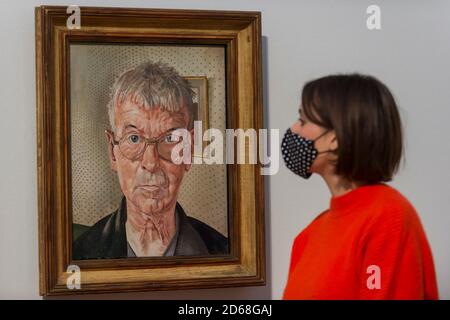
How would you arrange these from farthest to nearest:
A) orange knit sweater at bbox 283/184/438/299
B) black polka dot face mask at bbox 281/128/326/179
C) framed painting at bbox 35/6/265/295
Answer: framed painting at bbox 35/6/265/295 → black polka dot face mask at bbox 281/128/326/179 → orange knit sweater at bbox 283/184/438/299

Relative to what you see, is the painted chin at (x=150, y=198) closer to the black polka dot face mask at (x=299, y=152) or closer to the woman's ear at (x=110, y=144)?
the woman's ear at (x=110, y=144)

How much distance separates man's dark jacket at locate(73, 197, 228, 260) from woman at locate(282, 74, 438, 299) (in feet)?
1.82

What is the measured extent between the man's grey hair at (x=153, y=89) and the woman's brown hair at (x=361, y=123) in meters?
0.61

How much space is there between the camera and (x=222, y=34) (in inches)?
66.5

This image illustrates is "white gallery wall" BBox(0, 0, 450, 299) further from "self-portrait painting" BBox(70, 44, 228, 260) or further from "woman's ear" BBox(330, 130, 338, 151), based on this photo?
"woman's ear" BBox(330, 130, 338, 151)

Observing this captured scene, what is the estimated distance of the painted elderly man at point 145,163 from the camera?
5.42 feet

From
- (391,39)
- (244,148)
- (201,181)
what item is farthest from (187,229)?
(391,39)

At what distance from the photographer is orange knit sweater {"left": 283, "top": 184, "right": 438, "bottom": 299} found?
103 centimetres

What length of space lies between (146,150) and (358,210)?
69 centimetres

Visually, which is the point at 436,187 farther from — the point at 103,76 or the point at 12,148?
the point at 12,148

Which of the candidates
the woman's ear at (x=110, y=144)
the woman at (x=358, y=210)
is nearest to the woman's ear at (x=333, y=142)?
the woman at (x=358, y=210)

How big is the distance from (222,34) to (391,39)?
0.42m

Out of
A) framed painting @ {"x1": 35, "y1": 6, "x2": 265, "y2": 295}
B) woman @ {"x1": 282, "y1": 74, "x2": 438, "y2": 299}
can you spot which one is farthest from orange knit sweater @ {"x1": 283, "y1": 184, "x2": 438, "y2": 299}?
framed painting @ {"x1": 35, "y1": 6, "x2": 265, "y2": 295}

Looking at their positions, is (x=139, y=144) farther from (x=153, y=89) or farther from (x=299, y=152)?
(x=299, y=152)
